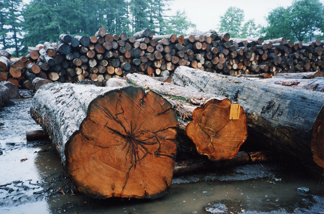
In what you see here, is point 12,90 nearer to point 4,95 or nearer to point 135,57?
point 4,95

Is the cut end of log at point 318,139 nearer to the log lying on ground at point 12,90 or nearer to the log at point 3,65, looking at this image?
the log lying on ground at point 12,90

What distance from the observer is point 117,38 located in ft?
24.3

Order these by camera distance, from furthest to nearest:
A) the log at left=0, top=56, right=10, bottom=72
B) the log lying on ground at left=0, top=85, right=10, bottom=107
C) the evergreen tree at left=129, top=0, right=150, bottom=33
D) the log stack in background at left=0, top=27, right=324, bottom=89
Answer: the evergreen tree at left=129, top=0, right=150, bottom=33 → the log stack in background at left=0, top=27, right=324, bottom=89 → the log at left=0, top=56, right=10, bottom=72 → the log lying on ground at left=0, top=85, right=10, bottom=107

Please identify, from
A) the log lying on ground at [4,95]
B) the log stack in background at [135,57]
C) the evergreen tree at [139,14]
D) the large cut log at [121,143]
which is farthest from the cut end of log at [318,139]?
the evergreen tree at [139,14]

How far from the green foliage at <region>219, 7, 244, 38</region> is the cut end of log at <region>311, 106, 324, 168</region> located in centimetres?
2925

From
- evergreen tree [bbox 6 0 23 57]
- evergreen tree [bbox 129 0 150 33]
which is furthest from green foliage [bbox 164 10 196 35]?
evergreen tree [bbox 6 0 23 57]

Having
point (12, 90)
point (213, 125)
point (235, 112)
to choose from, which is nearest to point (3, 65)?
point (12, 90)

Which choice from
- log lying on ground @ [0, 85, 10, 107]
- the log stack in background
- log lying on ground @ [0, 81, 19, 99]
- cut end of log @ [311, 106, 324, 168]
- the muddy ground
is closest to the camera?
the muddy ground

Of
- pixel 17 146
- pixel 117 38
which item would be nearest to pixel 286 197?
pixel 17 146

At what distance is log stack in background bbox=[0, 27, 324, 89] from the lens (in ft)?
23.8

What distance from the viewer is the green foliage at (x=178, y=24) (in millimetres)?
23305

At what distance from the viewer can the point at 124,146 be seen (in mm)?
1868

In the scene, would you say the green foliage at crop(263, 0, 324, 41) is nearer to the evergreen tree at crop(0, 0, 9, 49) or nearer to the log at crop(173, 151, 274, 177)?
the log at crop(173, 151, 274, 177)

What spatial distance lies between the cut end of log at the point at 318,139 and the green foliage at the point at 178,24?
22.4m
